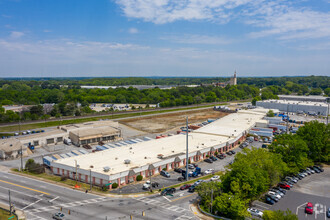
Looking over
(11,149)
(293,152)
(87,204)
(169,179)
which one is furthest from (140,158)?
(11,149)

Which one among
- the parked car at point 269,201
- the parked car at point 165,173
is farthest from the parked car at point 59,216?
the parked car at point 269,201

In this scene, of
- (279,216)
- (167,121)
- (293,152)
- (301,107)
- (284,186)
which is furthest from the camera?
(301,107)

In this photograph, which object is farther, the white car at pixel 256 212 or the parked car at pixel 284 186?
the parked car at pixel 284 186

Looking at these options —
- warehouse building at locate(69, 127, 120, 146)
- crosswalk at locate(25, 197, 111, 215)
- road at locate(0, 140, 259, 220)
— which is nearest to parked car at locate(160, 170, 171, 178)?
road at locate(0, 140, 259, 220)

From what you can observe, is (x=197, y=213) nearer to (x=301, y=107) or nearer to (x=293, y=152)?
(x=293, y=152)

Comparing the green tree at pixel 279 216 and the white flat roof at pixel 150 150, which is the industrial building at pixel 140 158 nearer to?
the white flat roof at pixel 150 150

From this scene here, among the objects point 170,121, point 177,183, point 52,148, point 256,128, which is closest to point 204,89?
point 170,121

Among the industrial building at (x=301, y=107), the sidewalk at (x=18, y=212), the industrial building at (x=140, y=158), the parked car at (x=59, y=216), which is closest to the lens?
the parked car at (x=59, y=216)
